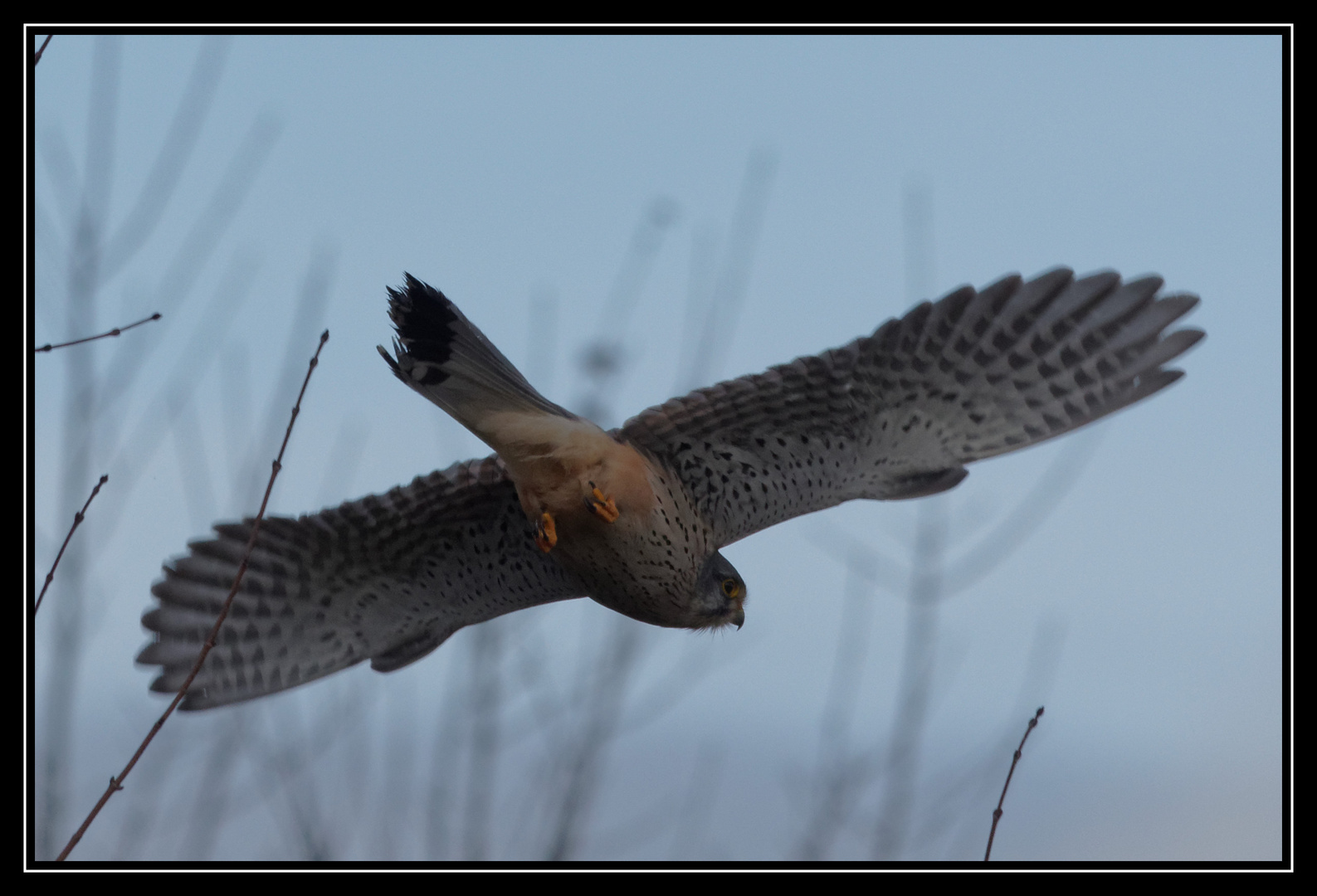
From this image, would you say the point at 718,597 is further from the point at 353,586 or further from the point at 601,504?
the point at 353,586

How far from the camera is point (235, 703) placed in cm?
497

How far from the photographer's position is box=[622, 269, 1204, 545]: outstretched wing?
422 cm

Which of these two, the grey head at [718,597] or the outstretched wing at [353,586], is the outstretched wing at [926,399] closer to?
the grey head at [718,597]

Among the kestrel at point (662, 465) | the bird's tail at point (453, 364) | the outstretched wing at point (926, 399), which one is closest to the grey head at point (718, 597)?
the kestrel at point (662, 465)

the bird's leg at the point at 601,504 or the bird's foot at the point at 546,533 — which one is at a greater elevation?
the bird's leg at the point at 601,504

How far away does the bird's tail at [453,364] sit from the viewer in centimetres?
380

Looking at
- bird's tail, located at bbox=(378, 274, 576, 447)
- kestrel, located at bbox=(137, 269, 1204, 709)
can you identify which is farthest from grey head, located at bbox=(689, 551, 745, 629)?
bird's tail, located at bbox=(378, 274, 576, 447)

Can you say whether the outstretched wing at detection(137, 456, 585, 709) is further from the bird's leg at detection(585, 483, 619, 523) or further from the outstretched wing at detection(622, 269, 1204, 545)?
the outstretched wing at detection(622, 269, 1204, 545)

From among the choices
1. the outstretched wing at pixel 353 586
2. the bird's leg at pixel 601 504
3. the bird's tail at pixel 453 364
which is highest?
the bird's tail at pixel 453 364

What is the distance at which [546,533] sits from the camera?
416 cm
